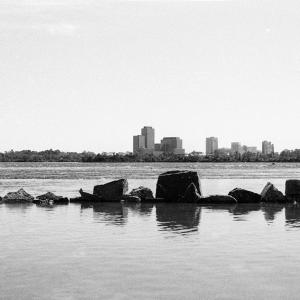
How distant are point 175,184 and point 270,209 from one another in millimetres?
7096

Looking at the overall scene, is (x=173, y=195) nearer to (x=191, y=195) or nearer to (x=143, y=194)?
(x=191, y=195)

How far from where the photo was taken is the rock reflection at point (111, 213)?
23.9 meters

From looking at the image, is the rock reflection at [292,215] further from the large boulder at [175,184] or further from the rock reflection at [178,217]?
the large boulder at [175,184]

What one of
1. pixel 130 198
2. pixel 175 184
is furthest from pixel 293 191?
pixel 130 198

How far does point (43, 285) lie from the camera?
11883 mm

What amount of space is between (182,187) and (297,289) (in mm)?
23183

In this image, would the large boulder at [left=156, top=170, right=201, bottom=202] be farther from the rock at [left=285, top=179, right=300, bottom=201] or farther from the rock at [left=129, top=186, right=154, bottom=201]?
the rock at [left=285, top=179, right=300, bottom=201]

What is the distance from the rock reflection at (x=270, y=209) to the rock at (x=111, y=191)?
28.2ft

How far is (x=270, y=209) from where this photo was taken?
29.8 meters

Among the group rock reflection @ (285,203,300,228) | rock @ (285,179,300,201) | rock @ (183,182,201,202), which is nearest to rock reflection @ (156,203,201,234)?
rock @ (183,182,201,202)

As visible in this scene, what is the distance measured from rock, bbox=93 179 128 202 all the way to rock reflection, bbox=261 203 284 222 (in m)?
8.61

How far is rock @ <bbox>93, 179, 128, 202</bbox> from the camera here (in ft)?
115

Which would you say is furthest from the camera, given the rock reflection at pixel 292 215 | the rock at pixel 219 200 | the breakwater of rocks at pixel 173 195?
the breakwater of rocks at pixel 173 195

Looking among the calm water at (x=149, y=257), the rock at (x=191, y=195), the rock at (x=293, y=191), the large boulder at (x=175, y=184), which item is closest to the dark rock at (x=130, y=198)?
the large boulder at (x=175, y=184)
